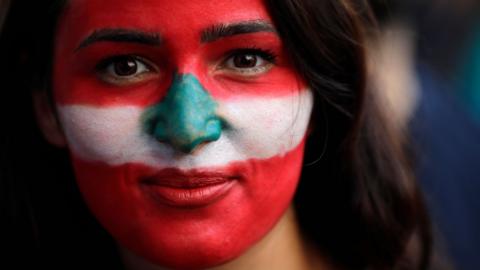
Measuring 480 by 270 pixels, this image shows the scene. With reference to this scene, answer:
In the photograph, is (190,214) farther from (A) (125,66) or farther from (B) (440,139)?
(B) (440,139)

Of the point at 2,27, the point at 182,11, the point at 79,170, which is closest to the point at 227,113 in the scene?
the point at 182,11

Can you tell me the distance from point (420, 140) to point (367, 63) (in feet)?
2.26

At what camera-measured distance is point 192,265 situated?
1564 mm

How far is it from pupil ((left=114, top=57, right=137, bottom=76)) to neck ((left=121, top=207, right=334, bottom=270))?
0.45 meters

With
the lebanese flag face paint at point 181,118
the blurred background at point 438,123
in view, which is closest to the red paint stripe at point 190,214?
the lebanese flag face paint at point 181,118

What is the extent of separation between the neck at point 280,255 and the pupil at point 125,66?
45cm

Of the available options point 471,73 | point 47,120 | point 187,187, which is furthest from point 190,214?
point 471,73

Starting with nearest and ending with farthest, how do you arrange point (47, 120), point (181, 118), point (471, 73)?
point (181, 118)
point (47, 120)
point (471, 73)

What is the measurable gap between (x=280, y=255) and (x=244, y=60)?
48 centimetres

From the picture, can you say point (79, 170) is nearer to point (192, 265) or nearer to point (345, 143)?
point (192, 265)

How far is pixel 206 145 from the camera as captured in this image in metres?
1.50

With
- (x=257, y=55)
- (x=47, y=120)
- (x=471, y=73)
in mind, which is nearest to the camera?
(x=257, y=55)

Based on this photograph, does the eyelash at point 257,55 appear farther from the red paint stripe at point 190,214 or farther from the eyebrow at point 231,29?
the red paint stripe at point 190,214

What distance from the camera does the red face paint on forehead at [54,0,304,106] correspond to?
4.90 feet
